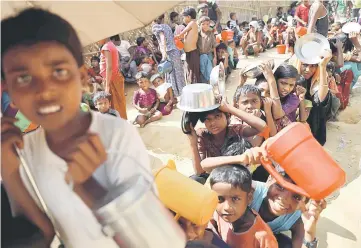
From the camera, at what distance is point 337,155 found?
10.3 feet

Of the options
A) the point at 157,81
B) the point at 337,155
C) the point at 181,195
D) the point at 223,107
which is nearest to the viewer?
the point at 181,195

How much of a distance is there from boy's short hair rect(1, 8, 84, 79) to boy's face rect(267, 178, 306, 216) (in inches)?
42.8

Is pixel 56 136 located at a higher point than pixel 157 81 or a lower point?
higher

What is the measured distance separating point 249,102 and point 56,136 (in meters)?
1.56

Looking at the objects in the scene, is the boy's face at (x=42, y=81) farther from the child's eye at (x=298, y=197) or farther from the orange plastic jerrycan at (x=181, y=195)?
the child's eye at (x=298, y=197)

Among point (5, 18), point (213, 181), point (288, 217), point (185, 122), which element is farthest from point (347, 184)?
point (5, 18)

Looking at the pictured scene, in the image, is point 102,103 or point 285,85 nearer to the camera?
point 285,85

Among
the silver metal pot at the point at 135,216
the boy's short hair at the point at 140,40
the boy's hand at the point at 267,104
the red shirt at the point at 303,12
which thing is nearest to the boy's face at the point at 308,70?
the boy's hand at the point at 267,104

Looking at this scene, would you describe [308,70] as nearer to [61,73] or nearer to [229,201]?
[229,201]

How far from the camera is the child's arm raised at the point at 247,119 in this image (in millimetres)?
1754

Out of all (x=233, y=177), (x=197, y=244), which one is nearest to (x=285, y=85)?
(x=233, y=177)

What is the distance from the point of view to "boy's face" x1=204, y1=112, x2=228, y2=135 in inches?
69.1

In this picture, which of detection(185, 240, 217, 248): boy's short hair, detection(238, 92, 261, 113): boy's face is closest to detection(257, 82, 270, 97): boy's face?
detection(238, 92, 261, 113): boy's face

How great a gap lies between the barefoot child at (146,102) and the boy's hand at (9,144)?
340 cm
